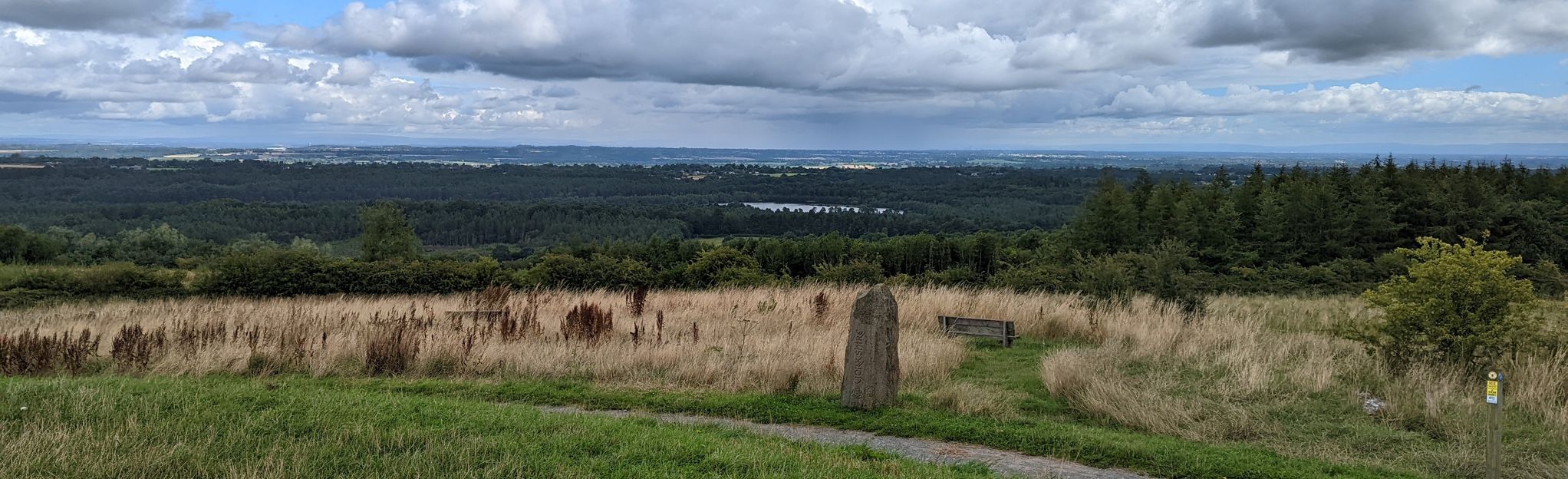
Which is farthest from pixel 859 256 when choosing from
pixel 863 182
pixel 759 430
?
pixel 863 182

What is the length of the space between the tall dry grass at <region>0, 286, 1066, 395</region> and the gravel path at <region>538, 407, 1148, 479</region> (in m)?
1.16

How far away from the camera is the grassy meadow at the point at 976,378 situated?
7.07 meters

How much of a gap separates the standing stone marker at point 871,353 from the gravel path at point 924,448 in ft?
1.67

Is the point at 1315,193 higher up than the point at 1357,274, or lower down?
higher up

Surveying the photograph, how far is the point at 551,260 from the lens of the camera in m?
25.4

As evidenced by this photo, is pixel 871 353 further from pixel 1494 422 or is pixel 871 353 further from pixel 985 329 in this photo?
pixel 985 329

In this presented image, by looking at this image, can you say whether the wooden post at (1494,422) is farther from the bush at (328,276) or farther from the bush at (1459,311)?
the bush at (328,276)

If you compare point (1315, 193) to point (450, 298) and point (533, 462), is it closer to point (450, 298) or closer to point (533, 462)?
point (450, 298)

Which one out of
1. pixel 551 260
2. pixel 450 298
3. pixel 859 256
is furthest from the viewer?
pixel 859 256

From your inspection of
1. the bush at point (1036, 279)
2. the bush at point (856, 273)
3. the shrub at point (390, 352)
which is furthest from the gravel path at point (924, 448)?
the bush at point (856, 273)

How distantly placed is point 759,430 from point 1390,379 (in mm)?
6514

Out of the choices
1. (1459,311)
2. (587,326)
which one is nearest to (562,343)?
(587,326)

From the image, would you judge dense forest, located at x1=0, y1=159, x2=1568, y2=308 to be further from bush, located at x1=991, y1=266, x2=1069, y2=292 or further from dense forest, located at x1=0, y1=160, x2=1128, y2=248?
dense forest, located at x1=0, y1=160, x2=1128, y2=248

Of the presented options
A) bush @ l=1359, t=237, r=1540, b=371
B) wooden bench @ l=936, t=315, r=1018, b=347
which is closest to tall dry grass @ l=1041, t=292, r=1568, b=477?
bush @ l=1359, t=237, r=1540, b=371
